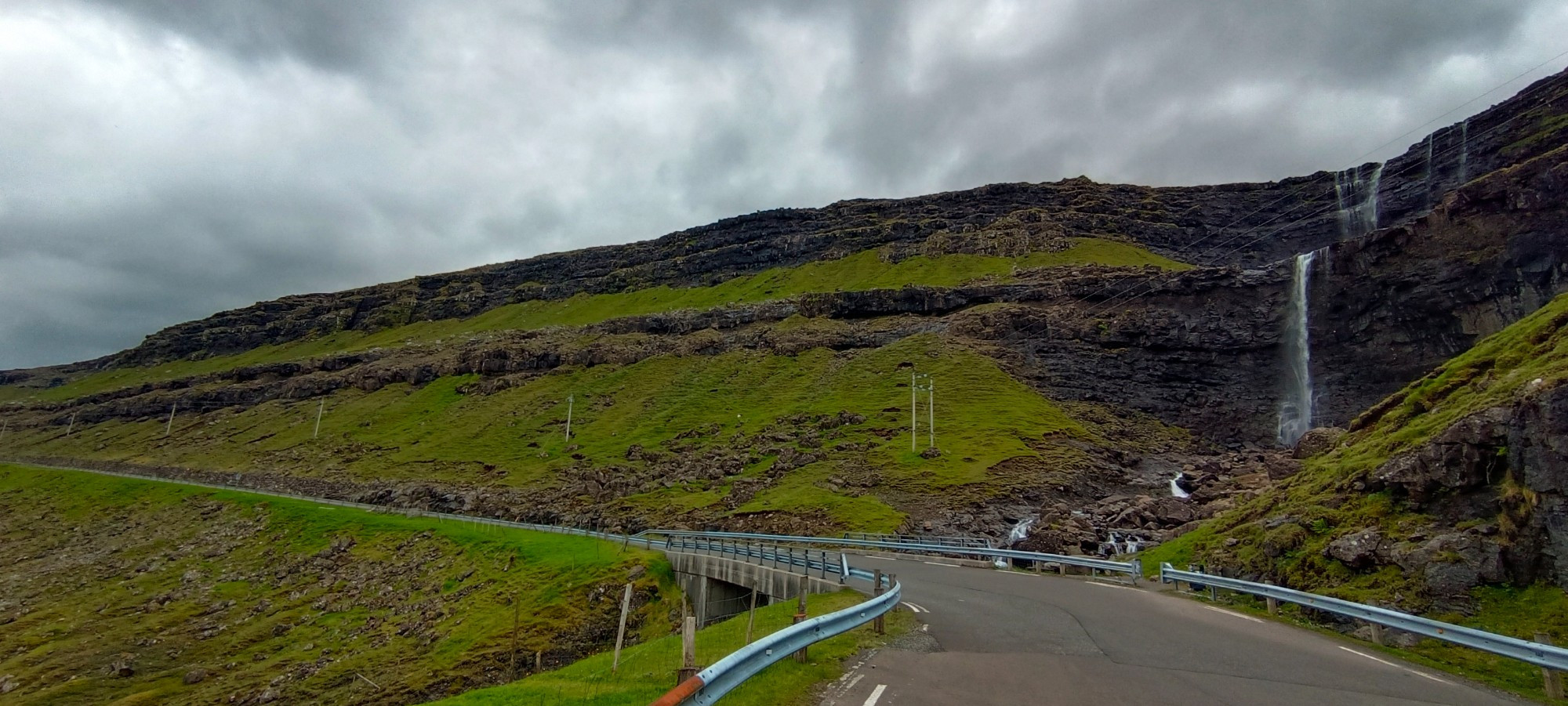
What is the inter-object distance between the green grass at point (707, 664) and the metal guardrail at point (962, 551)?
1102 centimetres

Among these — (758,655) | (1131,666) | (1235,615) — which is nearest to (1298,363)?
(1235,615)

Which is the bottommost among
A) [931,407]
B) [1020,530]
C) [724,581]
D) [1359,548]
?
[724,581]

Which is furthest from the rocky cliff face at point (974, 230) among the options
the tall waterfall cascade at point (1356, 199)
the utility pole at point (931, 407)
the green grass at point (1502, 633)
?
the green grass at point (1502, 633)

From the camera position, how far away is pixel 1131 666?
1088 centimetres

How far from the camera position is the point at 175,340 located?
7333 inches

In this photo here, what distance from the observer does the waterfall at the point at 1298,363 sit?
216 feet

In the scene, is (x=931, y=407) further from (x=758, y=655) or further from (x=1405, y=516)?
(x=758, y=655)

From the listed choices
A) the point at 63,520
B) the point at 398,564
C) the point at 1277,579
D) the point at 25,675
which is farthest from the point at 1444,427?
the point at 63,520

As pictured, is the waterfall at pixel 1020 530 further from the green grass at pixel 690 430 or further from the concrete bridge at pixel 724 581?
the concrete bridge at pixel 724 581

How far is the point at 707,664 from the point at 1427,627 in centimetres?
1177

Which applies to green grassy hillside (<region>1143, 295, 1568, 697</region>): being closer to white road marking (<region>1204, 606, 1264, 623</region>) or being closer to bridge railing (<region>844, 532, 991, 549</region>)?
white road marking (<region>1204, 606, 1264, 623</region>)

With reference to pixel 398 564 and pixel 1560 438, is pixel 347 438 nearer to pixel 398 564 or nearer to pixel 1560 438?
pixel 398 564

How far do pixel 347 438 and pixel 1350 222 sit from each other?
146761 millimetres

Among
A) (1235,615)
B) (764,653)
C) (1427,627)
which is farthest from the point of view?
(1235,615)
